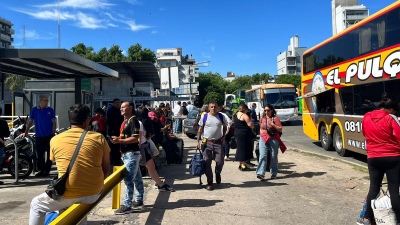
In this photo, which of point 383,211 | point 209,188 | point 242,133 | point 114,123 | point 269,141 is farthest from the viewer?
point 242,133

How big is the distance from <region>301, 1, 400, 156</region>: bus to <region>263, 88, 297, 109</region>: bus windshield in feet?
36.9

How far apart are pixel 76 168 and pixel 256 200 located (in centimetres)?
399

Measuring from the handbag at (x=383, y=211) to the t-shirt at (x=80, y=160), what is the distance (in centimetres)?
343

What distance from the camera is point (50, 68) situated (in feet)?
33.9

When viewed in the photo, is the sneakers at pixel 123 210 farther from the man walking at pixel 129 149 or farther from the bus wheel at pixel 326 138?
the bus wheel at pixel 326 138

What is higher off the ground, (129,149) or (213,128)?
(213,128)

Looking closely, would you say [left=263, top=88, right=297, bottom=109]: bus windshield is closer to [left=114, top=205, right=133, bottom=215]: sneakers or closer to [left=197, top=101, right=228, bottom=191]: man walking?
[left=197, top=101, right=228, bottom=191]: man walking

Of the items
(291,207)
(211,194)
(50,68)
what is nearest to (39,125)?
(50,68)

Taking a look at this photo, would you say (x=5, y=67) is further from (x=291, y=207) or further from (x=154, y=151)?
(x=291, y=207)

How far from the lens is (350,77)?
426 inches

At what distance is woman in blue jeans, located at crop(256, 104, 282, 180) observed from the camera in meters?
8.04

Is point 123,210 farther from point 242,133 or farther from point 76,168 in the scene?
point 242,133

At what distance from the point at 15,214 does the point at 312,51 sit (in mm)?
12243

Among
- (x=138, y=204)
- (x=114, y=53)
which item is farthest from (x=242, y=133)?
(x=114, y=53)
